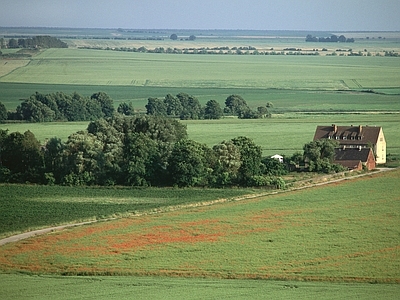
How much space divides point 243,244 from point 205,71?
259 ft

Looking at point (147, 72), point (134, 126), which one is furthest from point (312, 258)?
point (147, 72)

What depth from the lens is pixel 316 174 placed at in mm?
38562

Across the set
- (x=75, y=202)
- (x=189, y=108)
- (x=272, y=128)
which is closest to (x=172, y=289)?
(x=75, y=202)

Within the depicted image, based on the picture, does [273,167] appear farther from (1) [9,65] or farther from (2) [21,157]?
(1) [9,65]

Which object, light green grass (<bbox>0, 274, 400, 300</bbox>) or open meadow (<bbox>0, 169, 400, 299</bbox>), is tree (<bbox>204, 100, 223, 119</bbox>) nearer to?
open meadow (<bbox>0, 169, 400, 299</bbox>)

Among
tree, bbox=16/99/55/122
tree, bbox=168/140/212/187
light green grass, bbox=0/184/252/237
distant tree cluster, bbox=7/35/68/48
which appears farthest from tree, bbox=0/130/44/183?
distant tree cluster, bbox=7/35/68/48

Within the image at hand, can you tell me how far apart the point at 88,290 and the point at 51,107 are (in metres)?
39.9

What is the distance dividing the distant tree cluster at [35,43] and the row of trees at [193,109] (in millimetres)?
40602

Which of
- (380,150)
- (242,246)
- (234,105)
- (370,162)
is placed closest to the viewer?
(242,246)

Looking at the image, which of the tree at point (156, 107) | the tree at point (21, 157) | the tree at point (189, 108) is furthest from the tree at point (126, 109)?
the tree at point (21, 157)

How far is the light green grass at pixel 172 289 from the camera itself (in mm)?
20297

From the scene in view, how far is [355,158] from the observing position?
133ft

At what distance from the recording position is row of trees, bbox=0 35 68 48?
100 m

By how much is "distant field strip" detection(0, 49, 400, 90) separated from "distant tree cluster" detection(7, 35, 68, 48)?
1336mm
